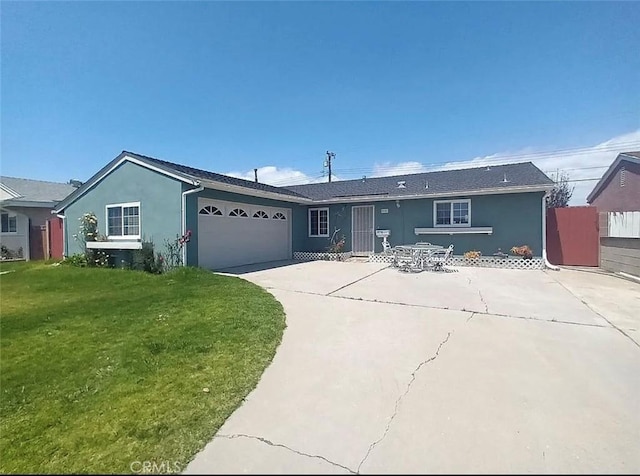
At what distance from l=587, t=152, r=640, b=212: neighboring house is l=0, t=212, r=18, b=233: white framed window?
31.4 meters

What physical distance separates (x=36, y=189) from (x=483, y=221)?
25.8m

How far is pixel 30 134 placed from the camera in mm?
10016

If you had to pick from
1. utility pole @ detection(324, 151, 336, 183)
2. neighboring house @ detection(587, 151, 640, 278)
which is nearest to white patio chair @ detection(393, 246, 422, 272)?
neighboring house @ detection(587, 151, 640, 278)

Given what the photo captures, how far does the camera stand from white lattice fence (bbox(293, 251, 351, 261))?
14992mm

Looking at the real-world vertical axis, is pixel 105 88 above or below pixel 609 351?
above

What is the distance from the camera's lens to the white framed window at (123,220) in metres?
11.4

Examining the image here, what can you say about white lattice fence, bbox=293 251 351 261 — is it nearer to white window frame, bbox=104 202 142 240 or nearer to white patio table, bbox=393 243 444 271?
white patio table, bbox=393 243 444 271

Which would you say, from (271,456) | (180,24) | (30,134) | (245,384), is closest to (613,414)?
(271,456)

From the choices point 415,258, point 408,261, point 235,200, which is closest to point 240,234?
point 235,200

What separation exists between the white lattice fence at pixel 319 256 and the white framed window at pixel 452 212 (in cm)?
441

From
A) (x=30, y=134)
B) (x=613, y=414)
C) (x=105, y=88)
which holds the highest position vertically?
(x=105, y=88)

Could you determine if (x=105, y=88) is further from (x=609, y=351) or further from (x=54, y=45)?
(x=609, y=351)

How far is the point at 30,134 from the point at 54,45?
13.0 feet

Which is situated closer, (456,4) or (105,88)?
(456,4)
